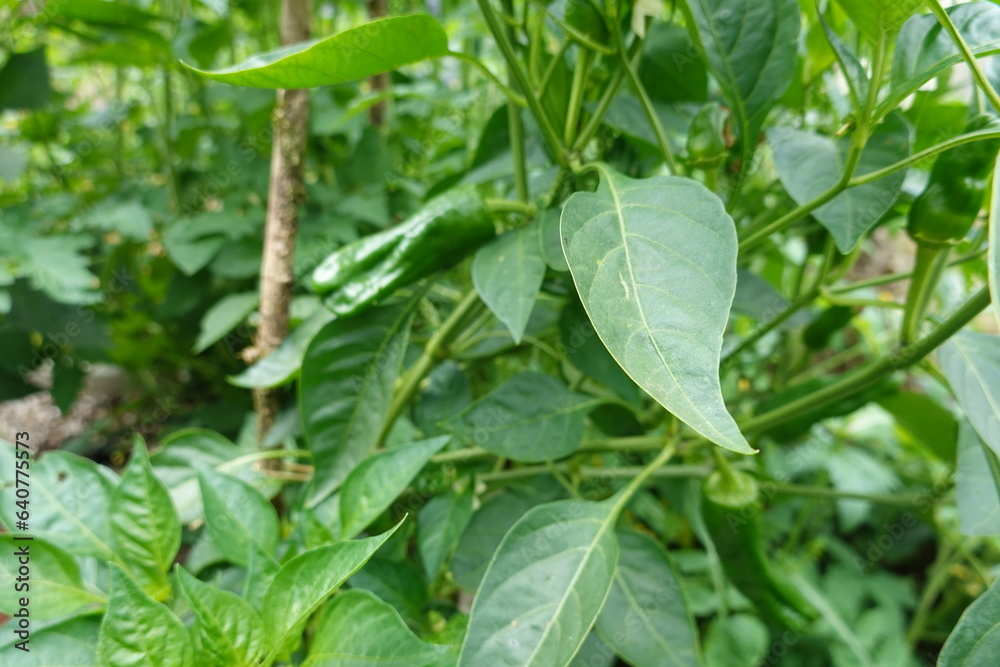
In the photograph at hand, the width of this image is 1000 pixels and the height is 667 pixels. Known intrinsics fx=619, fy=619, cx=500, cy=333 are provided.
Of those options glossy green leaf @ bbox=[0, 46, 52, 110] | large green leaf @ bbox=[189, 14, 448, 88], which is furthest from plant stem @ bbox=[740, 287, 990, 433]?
glossy green leaf @ bbox=[0, 46, 52, 110]

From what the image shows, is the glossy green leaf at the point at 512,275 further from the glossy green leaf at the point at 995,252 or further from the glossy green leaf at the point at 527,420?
the glossy green leaf at the point at 995,252

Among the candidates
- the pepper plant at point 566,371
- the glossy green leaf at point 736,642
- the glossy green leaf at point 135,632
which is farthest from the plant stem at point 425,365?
the glossy green leaf at point 736,642

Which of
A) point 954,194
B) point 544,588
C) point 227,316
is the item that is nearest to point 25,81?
point 227,316

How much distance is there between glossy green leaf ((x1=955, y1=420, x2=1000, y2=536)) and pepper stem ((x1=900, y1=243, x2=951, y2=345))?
9 centimetres

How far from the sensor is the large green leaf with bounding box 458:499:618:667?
1.20ft

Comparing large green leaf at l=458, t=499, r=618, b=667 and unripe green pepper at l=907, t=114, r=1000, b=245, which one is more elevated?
unripe green pepper at l=907, t=114, r=1000, b=245

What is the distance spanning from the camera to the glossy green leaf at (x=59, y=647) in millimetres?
372

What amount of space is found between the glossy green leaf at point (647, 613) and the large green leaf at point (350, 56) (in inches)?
16.3

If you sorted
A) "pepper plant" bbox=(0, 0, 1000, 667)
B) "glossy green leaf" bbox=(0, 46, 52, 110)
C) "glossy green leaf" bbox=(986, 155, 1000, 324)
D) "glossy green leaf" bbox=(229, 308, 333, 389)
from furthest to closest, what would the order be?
"glossy green leaf" bbox=(0, 46, 52, 110) → "glossy green leaf" bbox=(229, 308, 333, 389) → "pepper plant" bbox=(0, 0, 1000, 667) → "glossy green leaf" bbox=(986, 155, 1000, 324)

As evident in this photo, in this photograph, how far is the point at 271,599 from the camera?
37cm

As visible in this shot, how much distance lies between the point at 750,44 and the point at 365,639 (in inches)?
18.6

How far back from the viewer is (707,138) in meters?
0.44

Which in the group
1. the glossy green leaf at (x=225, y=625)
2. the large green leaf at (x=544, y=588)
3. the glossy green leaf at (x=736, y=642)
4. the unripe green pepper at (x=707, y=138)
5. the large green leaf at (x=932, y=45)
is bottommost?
the glossy green leaf at (x=736, y=642)

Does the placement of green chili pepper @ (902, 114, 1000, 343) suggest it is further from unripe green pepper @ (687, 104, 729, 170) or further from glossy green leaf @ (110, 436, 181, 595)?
glossy green leaf @ (110, 436, 181, 595)
